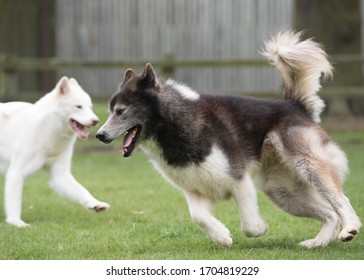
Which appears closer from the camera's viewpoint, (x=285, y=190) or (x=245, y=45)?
(x=285, y=190)

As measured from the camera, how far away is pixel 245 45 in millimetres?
21531

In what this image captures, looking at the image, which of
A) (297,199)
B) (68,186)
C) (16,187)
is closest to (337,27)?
(68,186)

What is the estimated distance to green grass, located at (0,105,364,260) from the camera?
245 inches

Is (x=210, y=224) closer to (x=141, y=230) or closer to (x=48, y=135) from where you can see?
(x=141, y=230)

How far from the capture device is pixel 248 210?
20.8 feet

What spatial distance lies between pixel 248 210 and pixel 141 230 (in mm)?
1371

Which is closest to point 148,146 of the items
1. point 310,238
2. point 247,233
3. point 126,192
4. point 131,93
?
point 131,93

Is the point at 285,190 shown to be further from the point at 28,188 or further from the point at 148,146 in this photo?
the point at 28,188

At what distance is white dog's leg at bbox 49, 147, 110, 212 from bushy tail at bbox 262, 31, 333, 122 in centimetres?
236

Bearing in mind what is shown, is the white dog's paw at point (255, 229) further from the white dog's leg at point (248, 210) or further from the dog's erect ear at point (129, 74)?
the dog's erect ear at point (129, 74)

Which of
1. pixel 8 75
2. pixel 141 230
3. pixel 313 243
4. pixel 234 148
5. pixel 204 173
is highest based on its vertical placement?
pixel 234 148

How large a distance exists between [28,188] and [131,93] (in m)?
5.19

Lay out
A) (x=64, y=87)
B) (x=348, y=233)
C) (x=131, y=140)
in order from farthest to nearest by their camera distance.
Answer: (x=64, y=87) < (x=131, y=140) < (x=348, y=233)

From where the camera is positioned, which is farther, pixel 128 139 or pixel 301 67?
pixel 301 67
